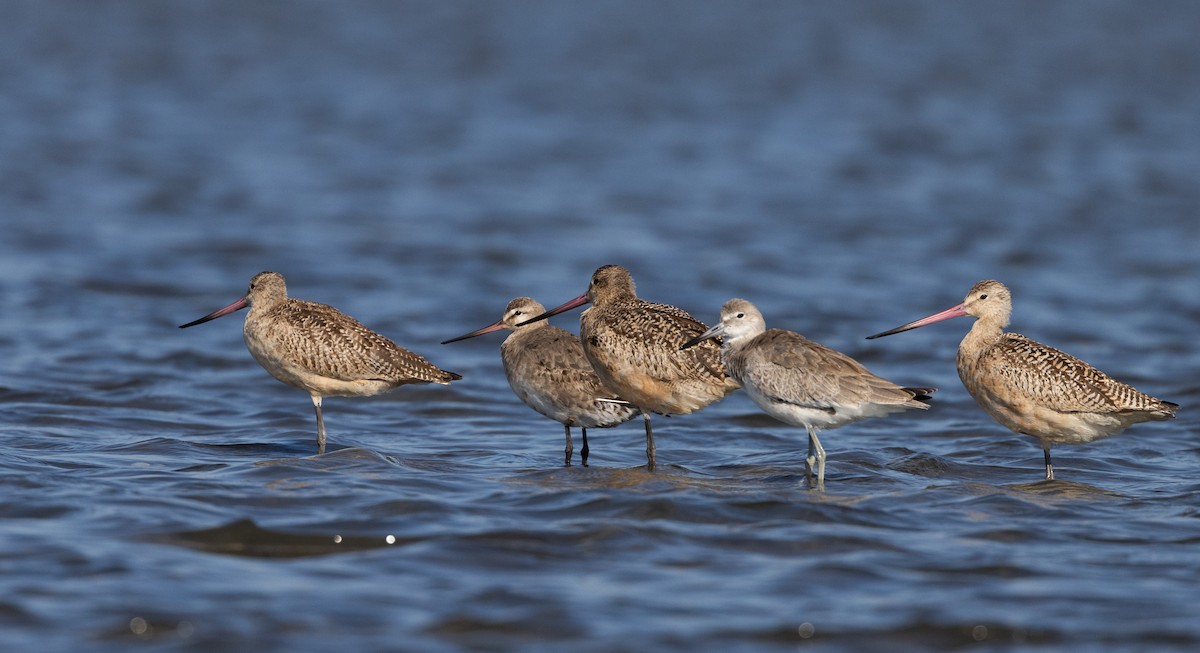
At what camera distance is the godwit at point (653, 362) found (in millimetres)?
8523

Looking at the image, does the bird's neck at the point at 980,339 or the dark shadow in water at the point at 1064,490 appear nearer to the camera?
the dark shadow in water at the point at 1064,490

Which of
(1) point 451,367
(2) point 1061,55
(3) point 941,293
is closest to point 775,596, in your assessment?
(1) point 451,367

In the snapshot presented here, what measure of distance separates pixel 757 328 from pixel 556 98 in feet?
55.1

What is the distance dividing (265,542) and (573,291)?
7.54 meters

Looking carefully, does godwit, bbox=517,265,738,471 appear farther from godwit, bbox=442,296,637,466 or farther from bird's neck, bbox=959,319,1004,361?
bird's neck, bbox=959,319,1004,361

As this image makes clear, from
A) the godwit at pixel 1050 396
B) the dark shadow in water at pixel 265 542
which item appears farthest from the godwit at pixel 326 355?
the godwit at pixel 1050 396

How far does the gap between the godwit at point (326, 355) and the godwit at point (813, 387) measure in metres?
2.00

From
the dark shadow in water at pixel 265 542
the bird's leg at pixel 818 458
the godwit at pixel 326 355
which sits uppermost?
the godwit at pixel 326 355

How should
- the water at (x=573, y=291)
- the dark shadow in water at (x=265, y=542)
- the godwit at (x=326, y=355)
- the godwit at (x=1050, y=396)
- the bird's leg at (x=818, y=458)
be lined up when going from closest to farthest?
the water at (x=573, y=291), the dark shadow in water at (x=265, y=542), the bird's leg at (x=818, y=458), the godwit at (x=1050, y=396), the godwit at (x=326, y=355)

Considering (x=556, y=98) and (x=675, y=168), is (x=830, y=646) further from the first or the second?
(x=556, y=98)

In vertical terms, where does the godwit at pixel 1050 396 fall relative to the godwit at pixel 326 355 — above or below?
below

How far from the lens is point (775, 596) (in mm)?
6195

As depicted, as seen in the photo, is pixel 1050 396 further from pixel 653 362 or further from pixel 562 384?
pixel 562 384

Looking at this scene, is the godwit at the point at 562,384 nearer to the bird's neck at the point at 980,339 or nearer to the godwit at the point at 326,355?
the godwit at the point at 326,355
